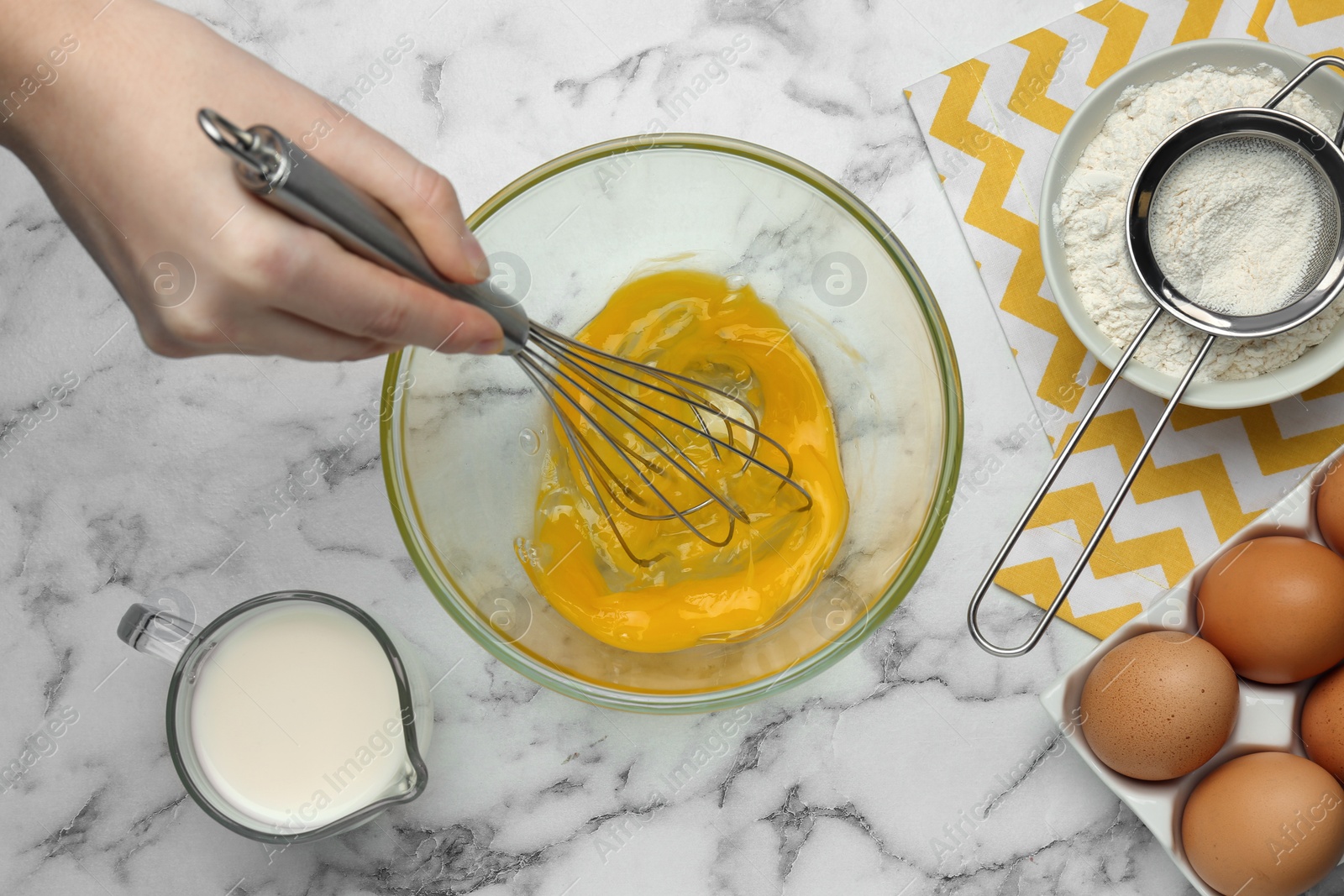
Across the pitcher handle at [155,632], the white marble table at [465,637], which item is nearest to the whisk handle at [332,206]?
the white marble table at [465,637]

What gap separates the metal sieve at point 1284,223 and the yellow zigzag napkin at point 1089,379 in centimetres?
7

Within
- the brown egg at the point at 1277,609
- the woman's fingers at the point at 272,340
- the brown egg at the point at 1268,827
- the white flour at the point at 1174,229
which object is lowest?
the brown egg at the point at 1268,827

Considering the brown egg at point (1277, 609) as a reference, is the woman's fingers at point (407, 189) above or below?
above

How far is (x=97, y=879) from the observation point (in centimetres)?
86

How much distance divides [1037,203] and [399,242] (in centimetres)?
62

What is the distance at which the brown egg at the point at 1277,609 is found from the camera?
2.43 ft

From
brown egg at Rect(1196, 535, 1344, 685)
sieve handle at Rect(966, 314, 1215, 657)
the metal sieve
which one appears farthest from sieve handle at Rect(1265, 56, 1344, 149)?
brown egg at Rect(1196, 535, 1344, 685)

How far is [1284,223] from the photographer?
31.2 inches

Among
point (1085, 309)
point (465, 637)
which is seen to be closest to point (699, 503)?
point (465, 637)

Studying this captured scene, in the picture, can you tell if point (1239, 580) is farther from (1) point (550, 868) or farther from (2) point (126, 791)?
(2) point (126, 791)

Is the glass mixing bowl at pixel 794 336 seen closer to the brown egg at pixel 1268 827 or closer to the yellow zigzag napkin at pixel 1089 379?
the yellow zigzag napkin at pixel 1089 379

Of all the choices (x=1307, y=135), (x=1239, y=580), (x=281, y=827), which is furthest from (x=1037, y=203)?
(x=281, y=827)

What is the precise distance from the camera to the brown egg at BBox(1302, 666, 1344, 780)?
753 mm

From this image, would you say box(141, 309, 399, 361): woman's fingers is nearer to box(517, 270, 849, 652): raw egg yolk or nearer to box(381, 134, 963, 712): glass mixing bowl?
box(381, 134, 963, 712): glass mixing bowl
